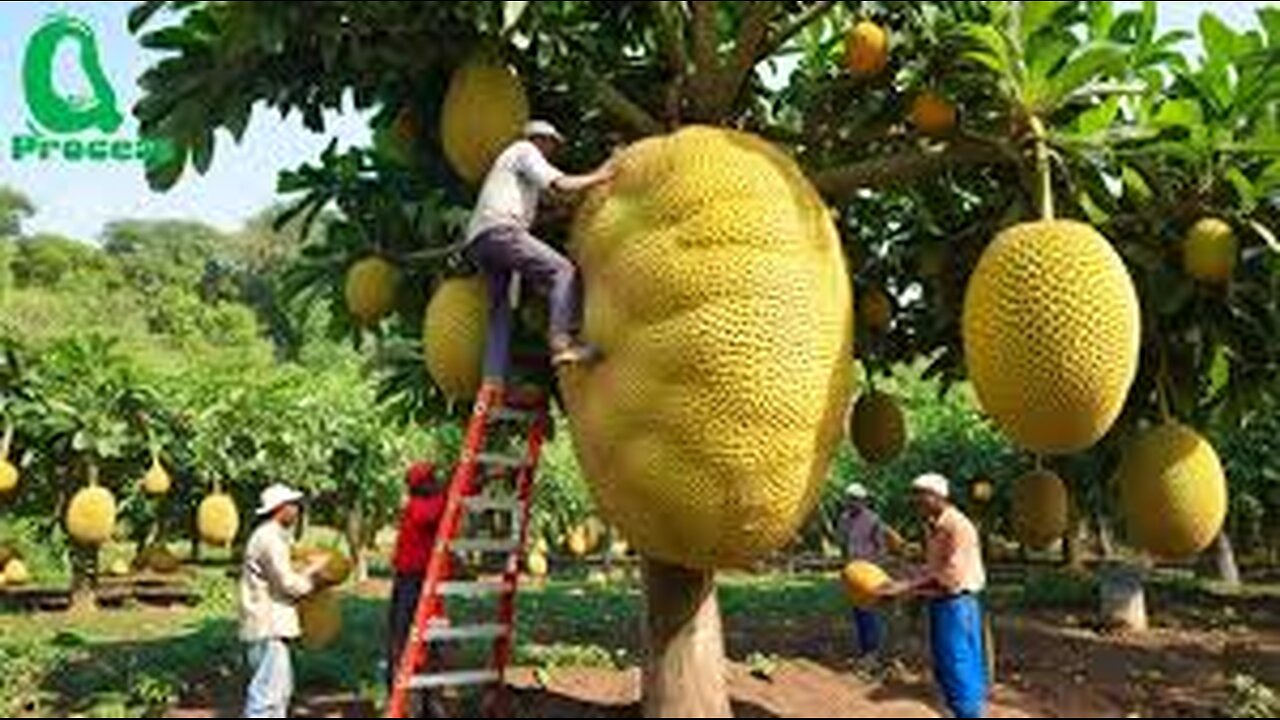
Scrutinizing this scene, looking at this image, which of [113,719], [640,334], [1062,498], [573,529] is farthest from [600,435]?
[573,529]

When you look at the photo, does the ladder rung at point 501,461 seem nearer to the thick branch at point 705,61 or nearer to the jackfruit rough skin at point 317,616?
the jackfruit rough skin at point 317,616

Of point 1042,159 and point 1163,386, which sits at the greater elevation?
point 1042,159

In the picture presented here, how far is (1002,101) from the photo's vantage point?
278 inches

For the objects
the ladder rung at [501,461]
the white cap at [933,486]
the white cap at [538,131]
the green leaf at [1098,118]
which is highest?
the white cap at [538,131]

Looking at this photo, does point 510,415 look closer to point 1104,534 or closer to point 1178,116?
point 1178,116

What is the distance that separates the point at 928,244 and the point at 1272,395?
2294mm

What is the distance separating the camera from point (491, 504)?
7.39 m

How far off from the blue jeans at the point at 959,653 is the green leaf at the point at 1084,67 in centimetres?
260

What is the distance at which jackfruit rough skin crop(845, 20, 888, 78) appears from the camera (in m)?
7.24

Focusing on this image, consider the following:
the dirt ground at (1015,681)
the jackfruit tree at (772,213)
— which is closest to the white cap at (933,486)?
the jackfruit tree at (772,213)

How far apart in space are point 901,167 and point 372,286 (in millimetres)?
2711

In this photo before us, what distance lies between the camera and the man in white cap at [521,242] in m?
6.58

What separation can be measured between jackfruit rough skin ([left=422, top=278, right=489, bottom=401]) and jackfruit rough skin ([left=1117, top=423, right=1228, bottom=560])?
3.23m

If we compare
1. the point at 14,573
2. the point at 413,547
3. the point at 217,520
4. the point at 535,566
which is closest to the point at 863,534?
the point at 413,547
